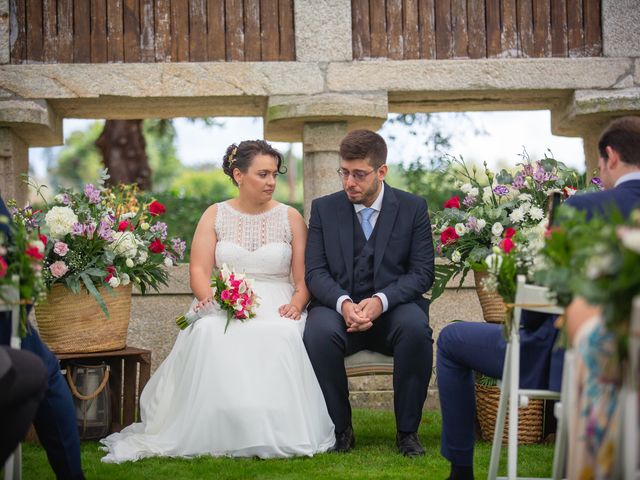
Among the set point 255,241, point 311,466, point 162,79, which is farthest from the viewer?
point 162,79

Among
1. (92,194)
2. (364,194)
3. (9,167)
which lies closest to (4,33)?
(9,167)

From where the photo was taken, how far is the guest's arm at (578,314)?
2393 millimetres

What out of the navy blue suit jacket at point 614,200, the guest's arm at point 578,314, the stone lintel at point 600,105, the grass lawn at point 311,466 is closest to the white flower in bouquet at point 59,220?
the grass lawn at point 311,466

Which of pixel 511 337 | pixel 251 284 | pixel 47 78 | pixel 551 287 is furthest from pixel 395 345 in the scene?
pixel 47 78

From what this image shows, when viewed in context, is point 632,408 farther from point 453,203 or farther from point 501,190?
point 453,203

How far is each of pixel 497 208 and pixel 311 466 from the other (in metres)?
1.81

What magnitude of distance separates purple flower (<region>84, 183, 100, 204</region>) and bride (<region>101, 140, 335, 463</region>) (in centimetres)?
63

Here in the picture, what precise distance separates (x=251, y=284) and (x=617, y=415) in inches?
110

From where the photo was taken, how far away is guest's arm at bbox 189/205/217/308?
200 inches

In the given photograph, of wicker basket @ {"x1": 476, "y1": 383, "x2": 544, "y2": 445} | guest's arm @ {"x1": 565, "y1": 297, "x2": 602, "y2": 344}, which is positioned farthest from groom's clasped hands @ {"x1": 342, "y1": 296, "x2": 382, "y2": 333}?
guest's arm @ {"x1": 565, "y1": 297, "x2": 602, "y2": 344}

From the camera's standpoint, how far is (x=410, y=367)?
4.61m

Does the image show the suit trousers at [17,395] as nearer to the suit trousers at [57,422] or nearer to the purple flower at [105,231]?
the suit trousers at [57,422]

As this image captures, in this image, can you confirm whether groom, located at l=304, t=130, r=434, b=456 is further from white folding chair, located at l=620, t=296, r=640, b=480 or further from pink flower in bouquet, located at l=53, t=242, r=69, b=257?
white folding chair, located at l=620, t=296, r=640, b=480

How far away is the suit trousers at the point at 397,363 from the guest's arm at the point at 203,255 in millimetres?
747
